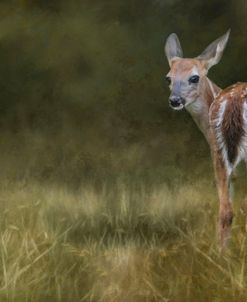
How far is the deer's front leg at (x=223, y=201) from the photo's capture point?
404 cm

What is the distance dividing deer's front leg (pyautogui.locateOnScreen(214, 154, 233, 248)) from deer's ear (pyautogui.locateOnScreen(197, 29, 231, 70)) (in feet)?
1.61

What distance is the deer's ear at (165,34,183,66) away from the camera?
4.53 meters

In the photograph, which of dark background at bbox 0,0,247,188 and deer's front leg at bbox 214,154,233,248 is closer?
deer's front leg at bbox 214,154,233,248

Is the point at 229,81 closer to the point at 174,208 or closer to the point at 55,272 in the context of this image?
the point at 174,208

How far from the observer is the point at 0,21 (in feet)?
16.7

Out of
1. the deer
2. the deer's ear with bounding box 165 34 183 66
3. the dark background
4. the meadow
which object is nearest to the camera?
the meadow

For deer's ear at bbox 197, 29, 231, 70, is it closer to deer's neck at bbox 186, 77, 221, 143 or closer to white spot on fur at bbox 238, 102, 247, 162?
deer's neck at bbox 186, 77, 221, 143

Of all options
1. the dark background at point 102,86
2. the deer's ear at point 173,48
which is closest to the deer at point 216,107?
the deer's ear at point 173,48

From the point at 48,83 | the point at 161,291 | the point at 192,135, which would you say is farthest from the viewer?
the point at 48,83

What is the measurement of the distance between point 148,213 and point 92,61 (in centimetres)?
106

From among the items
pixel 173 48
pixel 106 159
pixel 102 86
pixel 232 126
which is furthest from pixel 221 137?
pixel 102 86

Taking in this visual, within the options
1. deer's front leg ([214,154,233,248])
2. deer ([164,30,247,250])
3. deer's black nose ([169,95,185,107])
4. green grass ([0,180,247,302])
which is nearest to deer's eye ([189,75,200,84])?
deer ([164,30,247,250])

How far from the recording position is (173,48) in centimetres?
455

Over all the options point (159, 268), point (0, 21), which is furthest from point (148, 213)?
point (0, 21)
